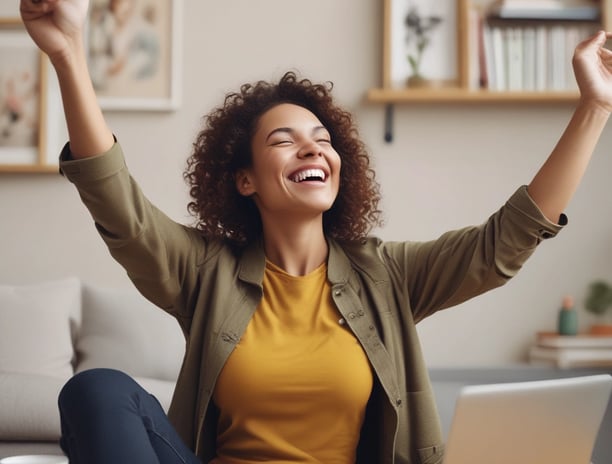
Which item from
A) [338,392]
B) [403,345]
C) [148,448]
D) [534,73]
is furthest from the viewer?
[534,73]

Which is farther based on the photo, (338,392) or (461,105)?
(461,105)

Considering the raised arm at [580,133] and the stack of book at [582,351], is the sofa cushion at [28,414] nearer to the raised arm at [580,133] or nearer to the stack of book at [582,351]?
the raised arm at [580,133]

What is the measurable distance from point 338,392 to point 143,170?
1.70m

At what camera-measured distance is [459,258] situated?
1.54 m

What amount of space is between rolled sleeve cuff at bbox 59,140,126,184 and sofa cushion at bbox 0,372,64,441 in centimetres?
101

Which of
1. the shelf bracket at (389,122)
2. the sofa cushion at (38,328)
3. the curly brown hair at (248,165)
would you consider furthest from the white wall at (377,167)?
the curly brown hair at (248,165)

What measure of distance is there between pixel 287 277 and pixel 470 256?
1.08 ft

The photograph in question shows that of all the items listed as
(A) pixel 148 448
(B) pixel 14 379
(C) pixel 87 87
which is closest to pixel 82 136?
(C) pixel 87 87

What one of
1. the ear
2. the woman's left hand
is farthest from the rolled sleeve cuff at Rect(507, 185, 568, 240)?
the ear

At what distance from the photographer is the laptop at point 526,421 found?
3.61 feet

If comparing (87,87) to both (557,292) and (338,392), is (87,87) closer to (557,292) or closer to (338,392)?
(338,392)

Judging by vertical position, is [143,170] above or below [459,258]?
above

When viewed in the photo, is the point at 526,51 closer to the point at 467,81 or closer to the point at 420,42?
the point at 467,81

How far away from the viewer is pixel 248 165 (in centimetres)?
173
